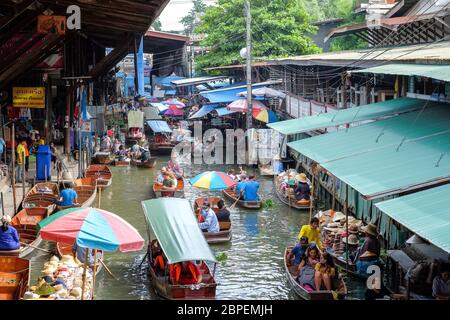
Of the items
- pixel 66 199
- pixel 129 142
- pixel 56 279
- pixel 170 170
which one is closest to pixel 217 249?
pixel 66 199

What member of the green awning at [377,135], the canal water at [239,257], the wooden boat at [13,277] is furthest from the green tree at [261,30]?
the wooden boat at [13,277]

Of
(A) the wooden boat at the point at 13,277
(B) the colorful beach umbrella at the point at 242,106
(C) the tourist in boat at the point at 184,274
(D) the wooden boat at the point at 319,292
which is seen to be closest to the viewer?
(A) the wooden boat at the point at 13,277

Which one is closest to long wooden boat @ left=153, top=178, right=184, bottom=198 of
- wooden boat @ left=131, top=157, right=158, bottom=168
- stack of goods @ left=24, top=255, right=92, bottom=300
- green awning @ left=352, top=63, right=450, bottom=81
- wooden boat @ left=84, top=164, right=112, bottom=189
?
wooden boat @ left=84, top=164, right=112, bottom=189

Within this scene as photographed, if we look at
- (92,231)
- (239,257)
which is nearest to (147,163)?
(239,257)

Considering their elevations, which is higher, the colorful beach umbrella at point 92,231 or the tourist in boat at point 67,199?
the colorful beach umbrella at point 92,231

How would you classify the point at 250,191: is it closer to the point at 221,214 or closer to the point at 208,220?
the point at 221,214

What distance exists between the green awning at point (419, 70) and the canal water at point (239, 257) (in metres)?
4.43

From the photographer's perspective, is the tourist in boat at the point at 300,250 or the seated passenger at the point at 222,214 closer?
the tourist in boat at the point at 300,250

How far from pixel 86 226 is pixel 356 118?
849 cm

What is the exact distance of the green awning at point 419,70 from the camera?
12.9 meters

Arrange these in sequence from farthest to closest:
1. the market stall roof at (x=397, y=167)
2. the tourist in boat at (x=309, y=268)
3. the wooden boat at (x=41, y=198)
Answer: the wooden boat at (x=41, y=198) → the tourist in boat at (x=309, y=268) → the market stall roof at (x=397, y=167)

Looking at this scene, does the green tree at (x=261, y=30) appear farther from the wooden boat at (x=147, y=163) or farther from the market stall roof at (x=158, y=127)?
the wooden boat at (x=147, y=163)

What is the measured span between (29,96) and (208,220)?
6.70 meters

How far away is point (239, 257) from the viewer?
17.1m
